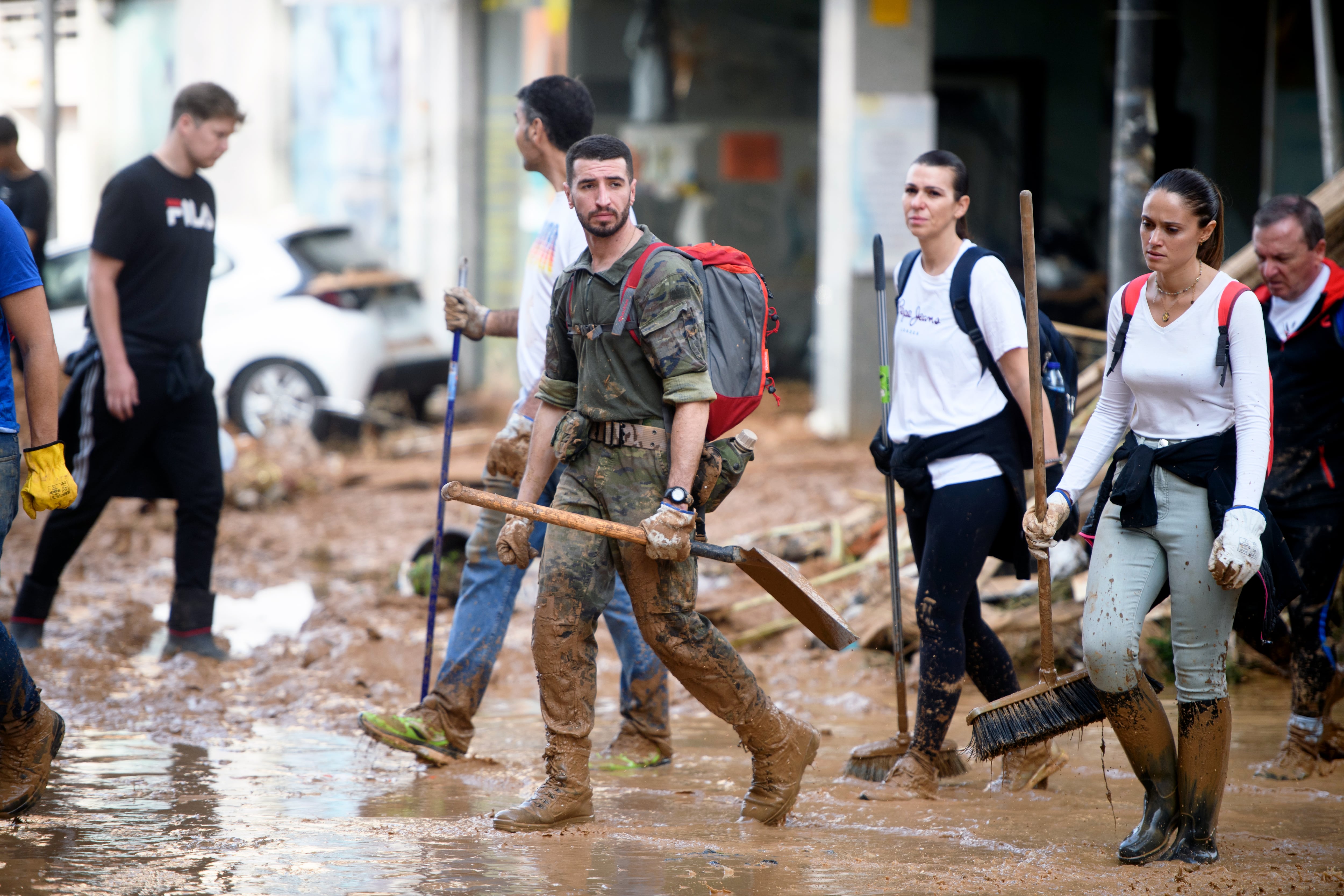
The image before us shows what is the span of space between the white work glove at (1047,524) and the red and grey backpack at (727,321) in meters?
0.80

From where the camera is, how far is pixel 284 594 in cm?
778

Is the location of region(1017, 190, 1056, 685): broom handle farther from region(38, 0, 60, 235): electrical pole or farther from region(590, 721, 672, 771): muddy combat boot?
region(38, 0, 60, 235): electrical pole

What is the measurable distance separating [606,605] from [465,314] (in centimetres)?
128

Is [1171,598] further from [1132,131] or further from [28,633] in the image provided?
[28,633]

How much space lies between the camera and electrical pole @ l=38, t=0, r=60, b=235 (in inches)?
537

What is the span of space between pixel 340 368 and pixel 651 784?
748 centimetres

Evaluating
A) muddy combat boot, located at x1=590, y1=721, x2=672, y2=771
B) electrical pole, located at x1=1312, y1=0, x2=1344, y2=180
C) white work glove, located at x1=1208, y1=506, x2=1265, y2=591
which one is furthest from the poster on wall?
white work glove, located at x1=1208, y1=506, x2=1265, y2=591

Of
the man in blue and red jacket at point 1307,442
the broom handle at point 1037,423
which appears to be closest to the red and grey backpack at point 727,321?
the broom handle at point 1037,423

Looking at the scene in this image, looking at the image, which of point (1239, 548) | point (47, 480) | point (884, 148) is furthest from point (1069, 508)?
point (884, 148)

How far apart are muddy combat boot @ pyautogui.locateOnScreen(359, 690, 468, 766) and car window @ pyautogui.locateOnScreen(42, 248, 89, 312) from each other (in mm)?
7108

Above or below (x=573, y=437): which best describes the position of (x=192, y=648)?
below

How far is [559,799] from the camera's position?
4.12 meters

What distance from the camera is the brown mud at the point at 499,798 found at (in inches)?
146

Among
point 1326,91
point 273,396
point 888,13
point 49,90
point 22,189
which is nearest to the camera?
point 22,189
